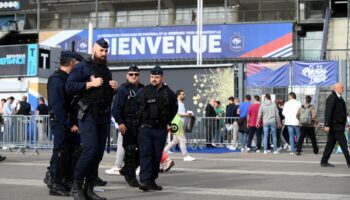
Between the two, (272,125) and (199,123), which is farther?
(199,123)

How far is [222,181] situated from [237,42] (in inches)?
1069

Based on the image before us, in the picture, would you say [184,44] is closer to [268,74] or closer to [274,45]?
[274,45]

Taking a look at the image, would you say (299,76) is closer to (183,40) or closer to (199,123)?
(199,123)

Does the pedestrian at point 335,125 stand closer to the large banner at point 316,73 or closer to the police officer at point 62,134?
the police officer at point 62,134

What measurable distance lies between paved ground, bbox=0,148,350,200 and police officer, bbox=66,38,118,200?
25.3 inches

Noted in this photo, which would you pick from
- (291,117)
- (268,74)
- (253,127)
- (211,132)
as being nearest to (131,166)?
(291,117)

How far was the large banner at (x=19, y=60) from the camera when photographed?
2462cm

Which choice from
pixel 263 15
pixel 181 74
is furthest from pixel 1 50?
pixel 263 15

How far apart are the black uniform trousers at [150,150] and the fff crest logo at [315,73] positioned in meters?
14.8

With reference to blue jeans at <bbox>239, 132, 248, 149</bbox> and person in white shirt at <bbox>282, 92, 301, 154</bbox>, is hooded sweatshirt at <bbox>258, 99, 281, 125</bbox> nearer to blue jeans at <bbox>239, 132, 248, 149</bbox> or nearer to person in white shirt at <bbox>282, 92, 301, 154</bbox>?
person in white shirt at <bbox>282, 92, 301, 154</bbox>

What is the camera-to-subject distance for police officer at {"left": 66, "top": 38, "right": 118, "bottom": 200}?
796 cm

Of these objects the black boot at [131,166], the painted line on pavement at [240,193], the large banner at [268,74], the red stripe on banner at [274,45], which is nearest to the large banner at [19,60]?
the large banner at [268,74]

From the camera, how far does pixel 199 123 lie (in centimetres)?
2166

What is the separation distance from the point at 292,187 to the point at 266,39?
2758 cm
